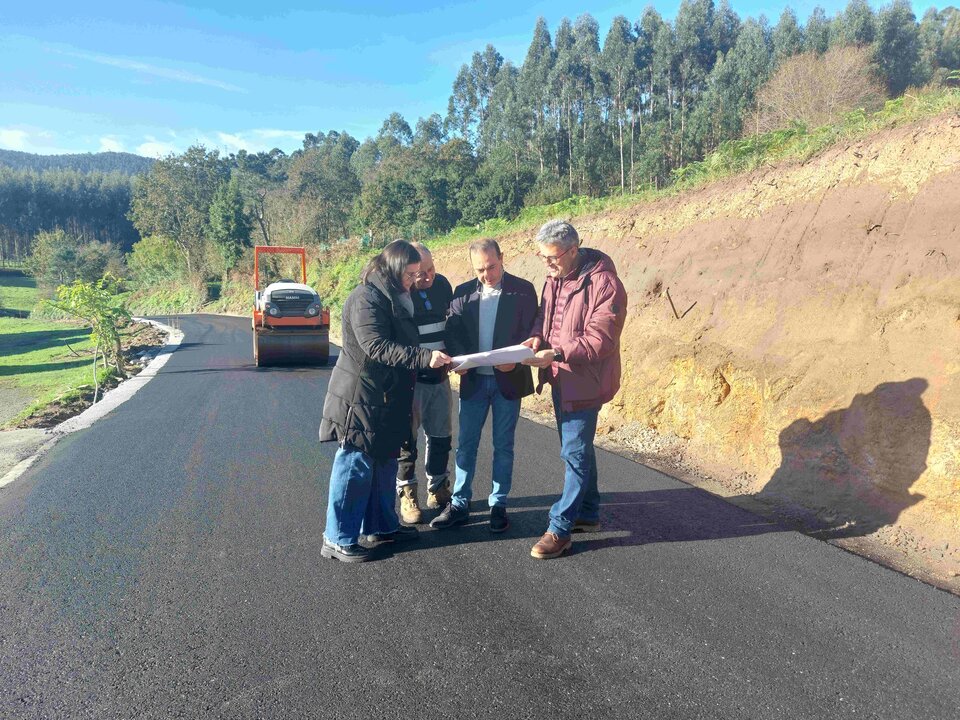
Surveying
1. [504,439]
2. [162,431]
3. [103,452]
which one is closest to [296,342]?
[162,431]

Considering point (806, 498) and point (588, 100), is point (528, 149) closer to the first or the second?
point (588, 100)

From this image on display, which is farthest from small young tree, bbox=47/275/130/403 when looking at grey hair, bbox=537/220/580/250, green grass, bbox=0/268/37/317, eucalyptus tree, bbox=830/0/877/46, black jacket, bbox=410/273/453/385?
eucalyptus tree, bbox=830/0/877/46

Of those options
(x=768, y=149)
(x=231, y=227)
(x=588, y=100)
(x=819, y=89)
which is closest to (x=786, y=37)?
(x=588, y=100)

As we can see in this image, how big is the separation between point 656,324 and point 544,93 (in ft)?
207

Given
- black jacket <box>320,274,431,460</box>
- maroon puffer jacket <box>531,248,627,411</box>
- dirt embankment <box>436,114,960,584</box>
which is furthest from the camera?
dirt embankment <box>436,114,960,584</box>

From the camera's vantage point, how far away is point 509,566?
12.3 feet

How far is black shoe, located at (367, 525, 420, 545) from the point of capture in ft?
13.4

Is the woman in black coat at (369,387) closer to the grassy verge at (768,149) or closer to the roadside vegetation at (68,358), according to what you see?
the grassy verge at (768,149)

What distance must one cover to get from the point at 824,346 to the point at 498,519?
11.7 ft

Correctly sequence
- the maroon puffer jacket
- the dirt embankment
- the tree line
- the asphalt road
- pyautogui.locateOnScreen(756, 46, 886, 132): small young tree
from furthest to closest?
the tree line
pyautogui.locateOnScreen(756, 46, 886, 132): small young tree
the dirt embankment
the maroon puffer jacket
the asphalt road

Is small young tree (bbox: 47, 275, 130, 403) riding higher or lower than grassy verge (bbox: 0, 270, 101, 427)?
higher

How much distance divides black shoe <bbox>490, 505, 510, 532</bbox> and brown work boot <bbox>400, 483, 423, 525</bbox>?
57 centimetres

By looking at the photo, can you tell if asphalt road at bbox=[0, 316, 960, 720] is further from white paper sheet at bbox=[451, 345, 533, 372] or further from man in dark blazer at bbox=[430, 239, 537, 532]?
white paper sheet at bbox=[451, 345, 533, 372]

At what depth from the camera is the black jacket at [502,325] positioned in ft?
13.9
